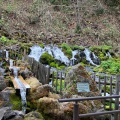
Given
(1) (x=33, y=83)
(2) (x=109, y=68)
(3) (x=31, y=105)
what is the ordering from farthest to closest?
(2) (x=109, y=68), (1) (x=33, y=83), (3) (x=31, y=105)

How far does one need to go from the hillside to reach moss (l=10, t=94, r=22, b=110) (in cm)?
1136

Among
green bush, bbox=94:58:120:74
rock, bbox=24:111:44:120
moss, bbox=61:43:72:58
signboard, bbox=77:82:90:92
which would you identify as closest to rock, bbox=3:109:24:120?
rock, bbox=24:111:44:120

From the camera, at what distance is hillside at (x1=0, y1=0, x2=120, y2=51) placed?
18734mm

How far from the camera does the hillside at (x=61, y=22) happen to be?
18734mm

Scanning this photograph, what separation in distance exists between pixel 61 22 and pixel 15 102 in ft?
52.7

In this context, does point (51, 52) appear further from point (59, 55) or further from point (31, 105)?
point (31, 105)

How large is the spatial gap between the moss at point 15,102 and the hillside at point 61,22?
11.4m

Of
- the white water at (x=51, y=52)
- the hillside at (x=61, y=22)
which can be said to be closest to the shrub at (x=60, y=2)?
the hillside at (x=61, y=22)

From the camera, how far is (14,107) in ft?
19.4

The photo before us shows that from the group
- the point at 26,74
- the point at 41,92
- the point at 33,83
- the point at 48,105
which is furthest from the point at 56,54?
the point at 48,105

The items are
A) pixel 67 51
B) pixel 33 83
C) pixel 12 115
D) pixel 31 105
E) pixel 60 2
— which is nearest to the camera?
pixel 12 115

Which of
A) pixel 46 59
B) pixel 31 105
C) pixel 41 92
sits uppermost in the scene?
pixel 46 59

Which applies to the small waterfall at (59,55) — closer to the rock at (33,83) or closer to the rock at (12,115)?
the rock at (33,83)

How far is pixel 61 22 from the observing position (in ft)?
70.3
